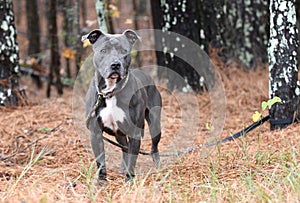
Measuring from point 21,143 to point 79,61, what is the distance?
368 cm

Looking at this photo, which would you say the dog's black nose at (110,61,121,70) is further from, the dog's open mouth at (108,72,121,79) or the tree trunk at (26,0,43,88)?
the tree trunk at (26,0,43,88)

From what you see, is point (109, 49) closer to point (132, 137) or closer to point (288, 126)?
point (132, 137)

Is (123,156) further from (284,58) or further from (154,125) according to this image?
(284,58)

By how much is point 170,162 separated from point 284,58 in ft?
5.29

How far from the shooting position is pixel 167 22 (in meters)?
7.48

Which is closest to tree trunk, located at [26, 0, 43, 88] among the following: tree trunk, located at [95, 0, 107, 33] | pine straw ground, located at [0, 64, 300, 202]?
pine straw ground, located at [0, 64, 300, 202]

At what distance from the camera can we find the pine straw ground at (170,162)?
328 centimetres

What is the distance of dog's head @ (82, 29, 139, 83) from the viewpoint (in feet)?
12.6

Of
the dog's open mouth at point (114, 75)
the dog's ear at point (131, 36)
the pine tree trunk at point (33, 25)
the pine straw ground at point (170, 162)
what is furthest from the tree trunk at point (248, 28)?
the pine tree trunk at point (33, 25)

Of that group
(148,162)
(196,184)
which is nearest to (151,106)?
(148,162)

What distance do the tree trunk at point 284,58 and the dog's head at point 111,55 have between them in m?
1.70

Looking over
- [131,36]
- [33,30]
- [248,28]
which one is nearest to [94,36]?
[131,36]

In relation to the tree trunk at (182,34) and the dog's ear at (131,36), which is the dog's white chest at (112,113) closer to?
the dog's ear at (131,36)

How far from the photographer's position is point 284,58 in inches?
198
